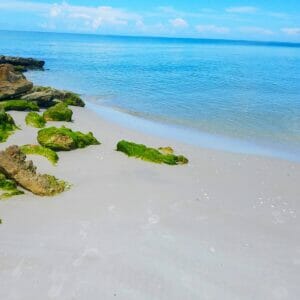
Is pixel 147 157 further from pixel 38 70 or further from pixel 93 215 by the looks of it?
pixel 38 70

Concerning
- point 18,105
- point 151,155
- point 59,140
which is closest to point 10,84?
point 18,105

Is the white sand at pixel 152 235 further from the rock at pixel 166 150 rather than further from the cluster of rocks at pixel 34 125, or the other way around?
the rock at pixel 166 150

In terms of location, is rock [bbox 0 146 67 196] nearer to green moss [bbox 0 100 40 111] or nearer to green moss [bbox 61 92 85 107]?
green moss [bbox 0 100 40 111]

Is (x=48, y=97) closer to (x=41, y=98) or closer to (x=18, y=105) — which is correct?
(x=41, y=98)

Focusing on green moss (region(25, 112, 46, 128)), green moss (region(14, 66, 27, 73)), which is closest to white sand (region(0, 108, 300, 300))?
green moss (region(25, 112, 46, 128))

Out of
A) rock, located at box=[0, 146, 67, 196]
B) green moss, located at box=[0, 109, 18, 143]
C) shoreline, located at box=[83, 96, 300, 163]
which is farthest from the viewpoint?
shoreline, located at box=[83, 96, 300, 163]

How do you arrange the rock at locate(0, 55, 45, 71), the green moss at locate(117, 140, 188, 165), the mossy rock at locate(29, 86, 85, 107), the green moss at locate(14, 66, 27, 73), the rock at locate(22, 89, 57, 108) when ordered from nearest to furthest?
the green moss at locate(117, 140, 188, 165) → the rock at locate(22, 89, 57, 108) → the mossy rock at locate(29, 86, 85, 107) → the green moss at locate(14, 66, 27, 73) → the rock at locate(0, 55, 45, 71)

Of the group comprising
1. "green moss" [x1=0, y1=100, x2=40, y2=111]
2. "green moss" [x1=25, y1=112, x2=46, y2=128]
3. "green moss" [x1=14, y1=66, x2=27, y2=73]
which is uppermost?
"green moss" [x1=25, y1=112, x2=46, y2=128]

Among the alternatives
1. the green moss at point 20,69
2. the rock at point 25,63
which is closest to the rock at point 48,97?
the green moss at point 20,69
